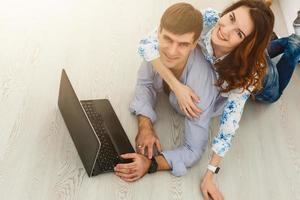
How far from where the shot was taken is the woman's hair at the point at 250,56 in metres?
1.24

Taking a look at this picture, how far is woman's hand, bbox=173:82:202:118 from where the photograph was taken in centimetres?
141

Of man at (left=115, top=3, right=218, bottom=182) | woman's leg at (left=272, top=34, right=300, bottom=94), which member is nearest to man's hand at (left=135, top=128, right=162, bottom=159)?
man at (left=115, top=3, right=218, bottom=182)

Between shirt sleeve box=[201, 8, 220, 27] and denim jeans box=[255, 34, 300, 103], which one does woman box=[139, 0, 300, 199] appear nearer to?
shirt sleeve box=[201, 8, 220, 27]

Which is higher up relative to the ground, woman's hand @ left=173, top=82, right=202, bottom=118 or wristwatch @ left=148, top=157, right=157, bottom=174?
woman's hand @ left=173, top=82, right=202, bottom=118

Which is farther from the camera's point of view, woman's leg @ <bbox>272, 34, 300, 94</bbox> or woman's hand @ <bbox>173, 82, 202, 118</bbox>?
woman's leg @ <bbox>272, 34, 300, 94</bbox>

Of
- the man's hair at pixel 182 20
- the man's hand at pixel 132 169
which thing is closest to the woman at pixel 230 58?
the man's hair at pixel 182 20

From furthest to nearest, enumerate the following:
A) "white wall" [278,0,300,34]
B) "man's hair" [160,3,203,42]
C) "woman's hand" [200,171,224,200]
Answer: "white wall" [278,0,300,34]
"woman's hand" [200,171,224,200]
"man's hair" [160,3,203,42]

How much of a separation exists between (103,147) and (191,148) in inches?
12.5

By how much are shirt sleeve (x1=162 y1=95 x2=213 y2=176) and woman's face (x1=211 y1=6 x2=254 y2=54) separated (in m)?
0.26

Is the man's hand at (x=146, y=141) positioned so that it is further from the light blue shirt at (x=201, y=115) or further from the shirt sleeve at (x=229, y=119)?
the shirt sleeve at (x=229, y=119)

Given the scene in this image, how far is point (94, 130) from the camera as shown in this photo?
1.41 meters

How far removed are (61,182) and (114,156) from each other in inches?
7.9

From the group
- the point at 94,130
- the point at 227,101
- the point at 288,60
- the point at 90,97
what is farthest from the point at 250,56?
the point at 90,97

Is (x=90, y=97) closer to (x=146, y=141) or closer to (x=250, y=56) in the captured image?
(x=146, y=141)
